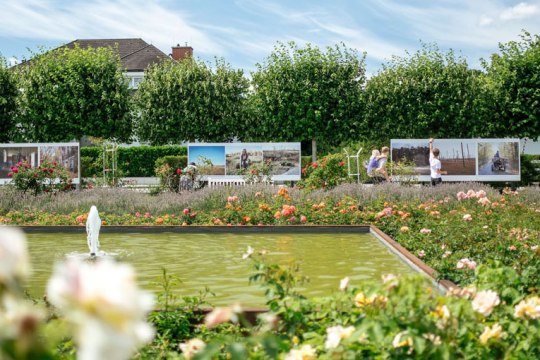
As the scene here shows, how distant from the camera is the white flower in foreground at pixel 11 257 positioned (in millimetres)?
1280

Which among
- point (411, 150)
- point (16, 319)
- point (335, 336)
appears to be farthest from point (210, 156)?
point (16, 319)

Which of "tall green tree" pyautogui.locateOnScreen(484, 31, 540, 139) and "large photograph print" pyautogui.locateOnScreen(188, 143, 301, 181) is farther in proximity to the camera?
"tall green tree" pyautogui.locateOnScreen(484, 31, 540, 139)

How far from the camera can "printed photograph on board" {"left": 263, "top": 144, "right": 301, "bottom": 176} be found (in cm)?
2980

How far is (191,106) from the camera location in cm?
3791

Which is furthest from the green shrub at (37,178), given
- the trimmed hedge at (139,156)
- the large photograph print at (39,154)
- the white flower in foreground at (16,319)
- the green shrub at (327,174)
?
the white flower in foreground at (16,319)

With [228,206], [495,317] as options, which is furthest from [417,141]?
[495,317]

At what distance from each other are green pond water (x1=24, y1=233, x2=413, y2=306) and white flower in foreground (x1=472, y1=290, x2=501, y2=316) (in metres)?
3.14

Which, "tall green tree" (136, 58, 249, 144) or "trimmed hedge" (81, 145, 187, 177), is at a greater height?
"tall green tree" (136, 58, 249, 144)

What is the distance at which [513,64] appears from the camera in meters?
36.4

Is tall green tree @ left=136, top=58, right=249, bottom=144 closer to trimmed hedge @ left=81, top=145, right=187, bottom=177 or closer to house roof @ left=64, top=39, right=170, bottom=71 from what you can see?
trimmed hedge @ left=81, top=145, right=187, bottom=177

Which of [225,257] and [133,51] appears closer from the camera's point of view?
[225,257]

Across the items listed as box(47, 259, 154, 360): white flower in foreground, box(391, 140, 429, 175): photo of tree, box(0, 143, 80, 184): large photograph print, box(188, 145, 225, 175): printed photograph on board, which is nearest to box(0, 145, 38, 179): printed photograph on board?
box(0, 143, 80, 184): large photograph print

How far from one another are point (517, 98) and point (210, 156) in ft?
53.5

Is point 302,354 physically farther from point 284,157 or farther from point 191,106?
point 191,106
